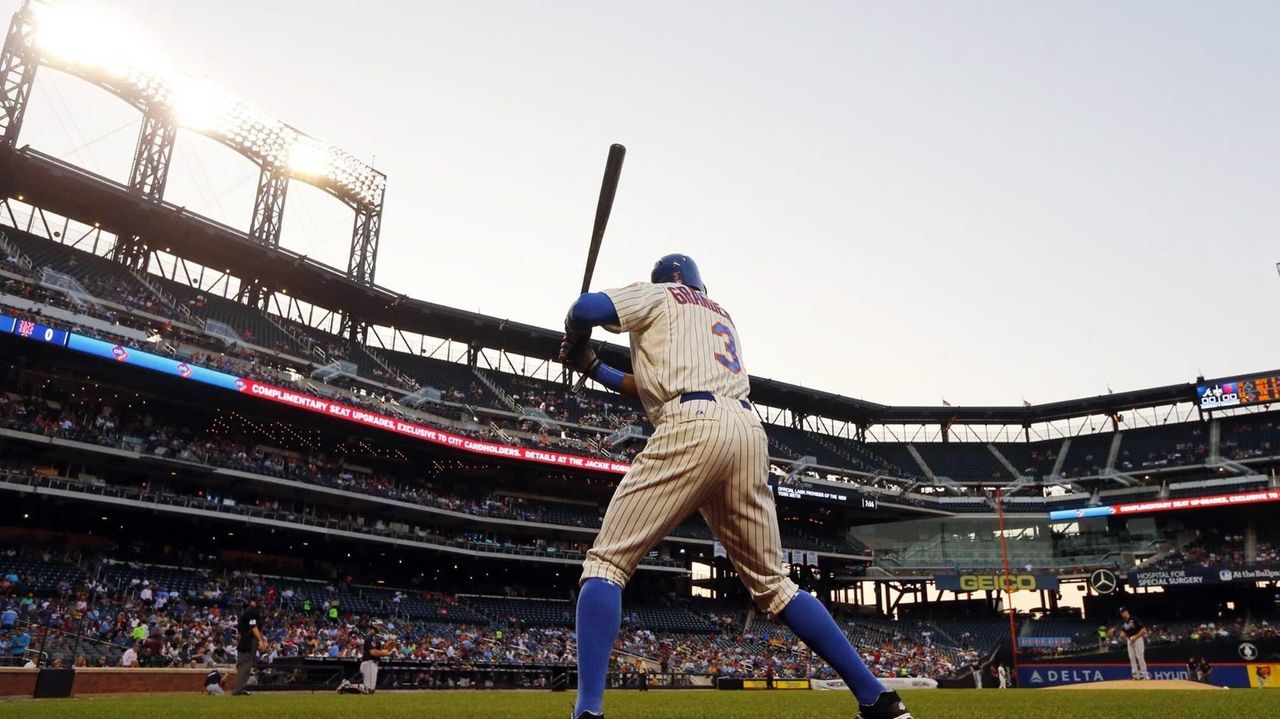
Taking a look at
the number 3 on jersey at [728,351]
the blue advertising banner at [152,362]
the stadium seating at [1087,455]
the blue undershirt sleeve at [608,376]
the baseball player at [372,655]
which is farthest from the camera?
the stadium seating at [1087,455]

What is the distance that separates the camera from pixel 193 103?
1465 inches

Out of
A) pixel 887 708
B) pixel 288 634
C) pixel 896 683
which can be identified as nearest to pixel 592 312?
pixel 887 708

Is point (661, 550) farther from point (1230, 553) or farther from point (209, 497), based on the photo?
point (1230, 553)

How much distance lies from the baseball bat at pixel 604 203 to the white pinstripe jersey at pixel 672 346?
609 millimetres

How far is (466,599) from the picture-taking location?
35.9 metres

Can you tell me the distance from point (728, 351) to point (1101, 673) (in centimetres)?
3612

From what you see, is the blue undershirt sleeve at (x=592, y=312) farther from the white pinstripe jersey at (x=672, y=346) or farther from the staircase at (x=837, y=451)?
the staircase at (x=837, y=451)

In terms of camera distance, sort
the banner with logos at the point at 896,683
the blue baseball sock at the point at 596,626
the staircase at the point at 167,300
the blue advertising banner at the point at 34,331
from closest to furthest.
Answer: the blue baseball sock at the point at 596,626 → the blue advertising banner at the point at 34,331 → the banner with logos at the point at 896,683 → the staircase at the point at 167,300

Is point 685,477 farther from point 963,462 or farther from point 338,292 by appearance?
point 963,462

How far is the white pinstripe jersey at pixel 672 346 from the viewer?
395cm

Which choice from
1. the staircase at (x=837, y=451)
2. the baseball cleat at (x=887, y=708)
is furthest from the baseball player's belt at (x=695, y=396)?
the staircase at (x=837, y=451)

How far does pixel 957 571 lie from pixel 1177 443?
17119mm

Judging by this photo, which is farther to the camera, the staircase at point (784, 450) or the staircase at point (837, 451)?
the staircase at point (837, 451)

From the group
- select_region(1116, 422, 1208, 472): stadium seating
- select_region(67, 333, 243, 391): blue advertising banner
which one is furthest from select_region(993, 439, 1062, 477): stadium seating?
select_region(67, 333, 243, 391): blue advertising banner
